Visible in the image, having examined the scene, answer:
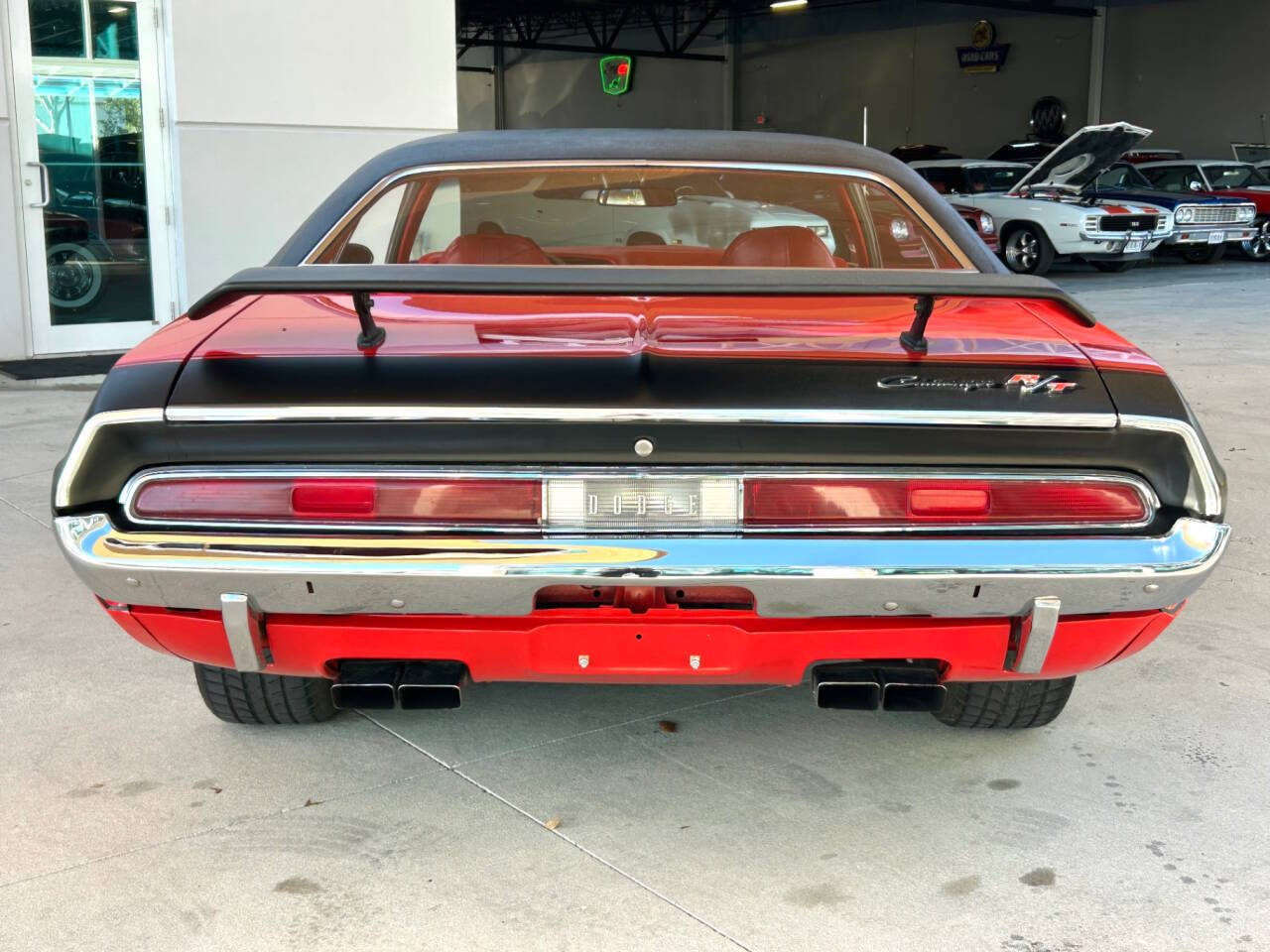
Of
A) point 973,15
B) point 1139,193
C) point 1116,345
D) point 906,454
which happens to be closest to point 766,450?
point 906,454

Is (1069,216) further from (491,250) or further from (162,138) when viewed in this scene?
(491,250)

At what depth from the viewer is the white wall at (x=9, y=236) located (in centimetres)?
741

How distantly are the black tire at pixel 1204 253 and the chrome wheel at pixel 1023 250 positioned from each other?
3819 millimetres

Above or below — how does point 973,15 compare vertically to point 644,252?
above

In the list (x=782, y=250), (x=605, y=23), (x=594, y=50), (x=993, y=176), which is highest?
(x=605, y=23)

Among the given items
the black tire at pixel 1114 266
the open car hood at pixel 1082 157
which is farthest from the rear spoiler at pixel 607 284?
the black tire at pixel 1114 266

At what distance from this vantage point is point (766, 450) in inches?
77.2

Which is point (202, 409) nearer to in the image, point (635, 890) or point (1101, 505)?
point (635, 890)

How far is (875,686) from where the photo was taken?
2.19 meters

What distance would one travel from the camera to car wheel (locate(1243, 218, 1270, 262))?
1714 centimetres

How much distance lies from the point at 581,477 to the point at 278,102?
275 inches

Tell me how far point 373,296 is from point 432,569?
0.80 meters

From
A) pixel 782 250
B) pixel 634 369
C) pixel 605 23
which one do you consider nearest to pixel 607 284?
pixel 634 369

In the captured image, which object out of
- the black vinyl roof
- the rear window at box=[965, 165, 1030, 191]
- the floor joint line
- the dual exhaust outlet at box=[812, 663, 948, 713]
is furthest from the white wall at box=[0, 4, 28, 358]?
the rear window at box=[965, 165, 1030, 191]
